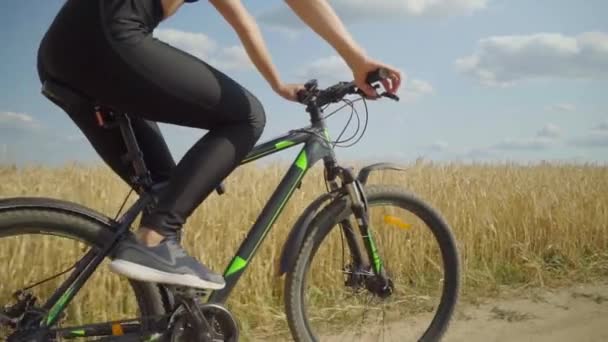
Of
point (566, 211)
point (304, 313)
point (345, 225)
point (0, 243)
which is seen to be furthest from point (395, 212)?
point (566, 211)

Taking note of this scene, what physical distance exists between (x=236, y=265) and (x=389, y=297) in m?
0.90

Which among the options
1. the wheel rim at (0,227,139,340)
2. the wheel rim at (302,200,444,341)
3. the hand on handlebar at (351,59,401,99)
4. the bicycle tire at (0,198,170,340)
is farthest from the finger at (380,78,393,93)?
the wheel rim at (0,227,139,340)

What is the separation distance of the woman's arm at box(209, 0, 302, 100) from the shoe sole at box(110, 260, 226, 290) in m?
1.03

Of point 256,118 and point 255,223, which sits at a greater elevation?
point 256,118

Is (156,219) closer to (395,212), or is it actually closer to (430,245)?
(395,212)

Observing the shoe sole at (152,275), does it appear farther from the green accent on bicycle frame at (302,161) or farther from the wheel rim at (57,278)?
the green accent on bicycle frame at (302,161)

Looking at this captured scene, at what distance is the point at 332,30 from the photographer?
→ 2.21m

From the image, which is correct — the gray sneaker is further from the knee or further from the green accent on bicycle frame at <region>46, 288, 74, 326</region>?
the knee

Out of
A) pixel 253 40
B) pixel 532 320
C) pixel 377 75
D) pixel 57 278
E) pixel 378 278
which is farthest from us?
pixel 532 320

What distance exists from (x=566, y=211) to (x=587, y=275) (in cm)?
87

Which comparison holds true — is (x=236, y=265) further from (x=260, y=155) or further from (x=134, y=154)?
(x=134, y=154)

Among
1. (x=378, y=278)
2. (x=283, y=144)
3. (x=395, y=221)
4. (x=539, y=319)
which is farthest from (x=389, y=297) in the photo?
(x=539, y=319)

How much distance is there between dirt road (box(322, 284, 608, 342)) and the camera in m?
3.47

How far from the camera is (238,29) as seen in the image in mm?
2369
